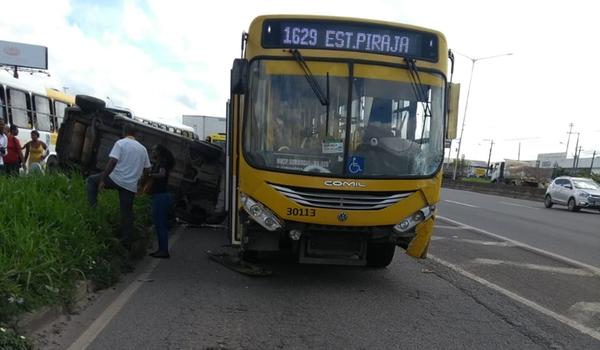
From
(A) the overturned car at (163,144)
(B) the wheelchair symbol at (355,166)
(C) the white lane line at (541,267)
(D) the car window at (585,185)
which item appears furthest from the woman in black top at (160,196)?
(D) the car window at (585,185)

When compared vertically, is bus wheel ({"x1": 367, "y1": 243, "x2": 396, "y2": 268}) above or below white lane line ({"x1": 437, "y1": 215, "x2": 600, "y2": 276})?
above

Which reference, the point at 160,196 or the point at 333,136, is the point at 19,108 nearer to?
the point at 160,196

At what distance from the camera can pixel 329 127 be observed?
650 centimetres

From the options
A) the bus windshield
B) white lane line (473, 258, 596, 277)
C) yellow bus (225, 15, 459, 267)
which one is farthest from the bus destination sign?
white lane line (473, 258, 596, 277)

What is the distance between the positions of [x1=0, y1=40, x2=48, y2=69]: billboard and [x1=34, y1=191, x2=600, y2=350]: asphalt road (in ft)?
165

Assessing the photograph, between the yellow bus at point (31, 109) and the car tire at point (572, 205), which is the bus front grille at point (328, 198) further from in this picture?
the car tire at point (572, 205)

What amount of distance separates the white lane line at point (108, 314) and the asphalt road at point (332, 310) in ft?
0.04

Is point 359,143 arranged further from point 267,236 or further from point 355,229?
point 267,236

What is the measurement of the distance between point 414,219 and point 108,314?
11.7 ft

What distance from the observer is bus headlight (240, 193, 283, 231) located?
627 cm

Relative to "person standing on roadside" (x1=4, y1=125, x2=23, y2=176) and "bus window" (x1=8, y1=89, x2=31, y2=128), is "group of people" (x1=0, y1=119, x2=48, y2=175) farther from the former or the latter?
"bus window" (x1=8, y1=89, x2=31, y2=128)

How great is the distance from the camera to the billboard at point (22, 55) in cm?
5069

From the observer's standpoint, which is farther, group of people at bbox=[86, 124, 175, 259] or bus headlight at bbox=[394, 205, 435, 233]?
group of people at bbox=[86, 124, 175, 259]

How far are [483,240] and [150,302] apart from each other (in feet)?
27.1
